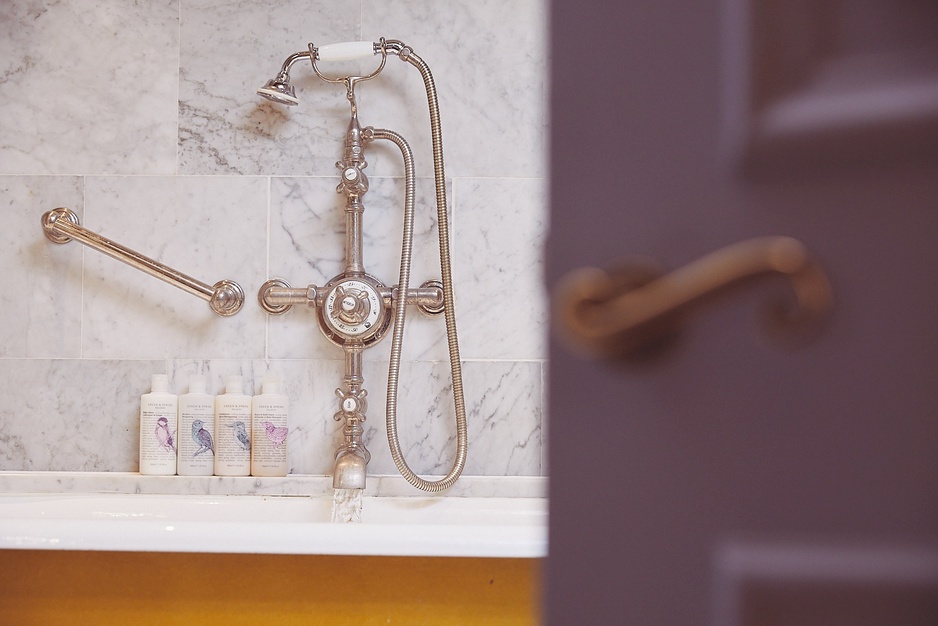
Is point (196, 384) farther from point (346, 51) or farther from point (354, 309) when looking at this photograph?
point (346, 51)

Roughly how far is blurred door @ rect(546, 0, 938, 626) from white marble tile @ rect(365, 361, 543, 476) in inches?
50.9

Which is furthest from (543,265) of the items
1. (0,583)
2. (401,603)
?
(0,583)

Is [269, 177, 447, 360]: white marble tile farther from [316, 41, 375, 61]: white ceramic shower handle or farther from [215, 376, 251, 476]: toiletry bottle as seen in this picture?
[316, 41, 375, 61]: white ceramic shower handle

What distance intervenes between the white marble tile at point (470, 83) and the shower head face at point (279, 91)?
0.55 feet

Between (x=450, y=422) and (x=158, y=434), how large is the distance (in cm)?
60

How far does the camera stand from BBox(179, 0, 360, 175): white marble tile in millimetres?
1716

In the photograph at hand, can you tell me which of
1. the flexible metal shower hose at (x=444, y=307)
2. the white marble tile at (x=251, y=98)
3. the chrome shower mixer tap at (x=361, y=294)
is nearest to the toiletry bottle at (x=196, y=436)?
the chrome shower mixer tap at (x=361, y=294)

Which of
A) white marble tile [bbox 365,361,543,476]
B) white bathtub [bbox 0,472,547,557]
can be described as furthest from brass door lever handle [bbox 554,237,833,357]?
white marble tile [bbox 365,361,543,476]

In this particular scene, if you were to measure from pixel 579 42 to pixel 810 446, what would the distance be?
22 centimetres

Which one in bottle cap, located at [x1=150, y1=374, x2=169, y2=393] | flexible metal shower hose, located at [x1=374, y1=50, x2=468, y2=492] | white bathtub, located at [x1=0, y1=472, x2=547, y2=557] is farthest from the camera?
bottle cap, located at [x1=150, y1=374, x2=169, y2=393]

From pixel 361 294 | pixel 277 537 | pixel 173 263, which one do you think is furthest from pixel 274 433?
pixel 277 537

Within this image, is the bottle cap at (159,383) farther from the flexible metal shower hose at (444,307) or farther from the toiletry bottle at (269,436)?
the flexible metal shower hose at (444,307)

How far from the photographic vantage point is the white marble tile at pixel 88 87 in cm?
173

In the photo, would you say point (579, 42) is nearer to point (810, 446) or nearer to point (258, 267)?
point (810, 446)
